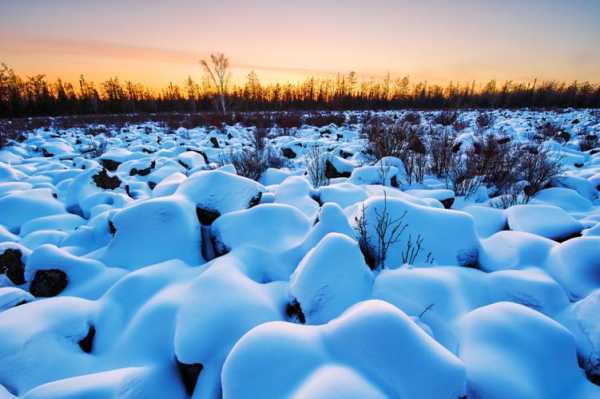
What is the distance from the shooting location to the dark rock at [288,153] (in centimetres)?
Result: 630

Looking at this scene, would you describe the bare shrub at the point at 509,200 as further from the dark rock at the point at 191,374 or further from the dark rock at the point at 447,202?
the dark rock at the point at 191,374

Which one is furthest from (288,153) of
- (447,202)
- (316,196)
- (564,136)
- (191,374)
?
(564,136)

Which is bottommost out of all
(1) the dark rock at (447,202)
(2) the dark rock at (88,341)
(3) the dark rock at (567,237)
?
(2) the dark rock at (88,341)

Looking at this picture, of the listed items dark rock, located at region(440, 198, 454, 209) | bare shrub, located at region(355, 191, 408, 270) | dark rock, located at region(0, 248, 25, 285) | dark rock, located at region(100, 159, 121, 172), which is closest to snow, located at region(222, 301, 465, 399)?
bare shrub, located at region(355, 191, 408, 270)

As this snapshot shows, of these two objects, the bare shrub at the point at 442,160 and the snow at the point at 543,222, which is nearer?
the snow at the point at 543,222

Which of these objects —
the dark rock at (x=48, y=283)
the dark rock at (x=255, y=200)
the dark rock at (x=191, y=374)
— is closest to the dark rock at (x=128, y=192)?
the dark rock at (x=48, y=283)

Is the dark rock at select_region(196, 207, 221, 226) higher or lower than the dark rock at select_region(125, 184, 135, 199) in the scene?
higher

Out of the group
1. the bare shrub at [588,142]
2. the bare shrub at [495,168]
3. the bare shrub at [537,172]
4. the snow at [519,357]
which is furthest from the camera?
the bare shrub at [588,142]

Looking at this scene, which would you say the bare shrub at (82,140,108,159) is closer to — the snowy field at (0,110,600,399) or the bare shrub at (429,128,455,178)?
the snowy field at (0,110,600,399)

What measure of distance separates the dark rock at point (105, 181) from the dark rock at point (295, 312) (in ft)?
11.9

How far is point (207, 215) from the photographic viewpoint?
2.61m

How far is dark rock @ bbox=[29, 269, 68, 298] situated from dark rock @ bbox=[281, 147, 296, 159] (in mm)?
4734

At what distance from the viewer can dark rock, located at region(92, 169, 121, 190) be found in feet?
12.8

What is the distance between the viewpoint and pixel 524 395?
1.08 metres
